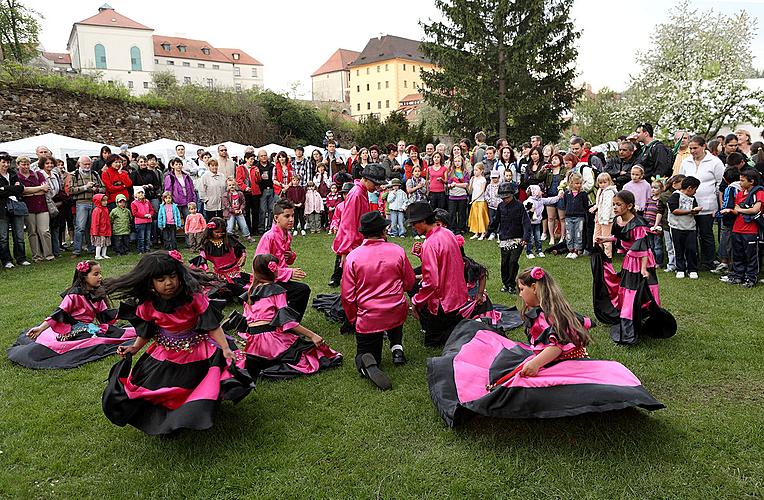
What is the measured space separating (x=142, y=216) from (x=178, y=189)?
1.12m

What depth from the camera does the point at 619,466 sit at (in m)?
3.52

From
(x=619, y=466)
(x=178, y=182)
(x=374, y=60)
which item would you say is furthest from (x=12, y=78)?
(x=374, y=60)

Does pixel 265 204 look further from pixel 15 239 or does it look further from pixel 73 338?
pixel 73 338

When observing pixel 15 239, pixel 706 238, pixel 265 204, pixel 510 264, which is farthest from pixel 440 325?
pixel 15 239

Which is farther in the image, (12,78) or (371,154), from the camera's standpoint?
(12,78)

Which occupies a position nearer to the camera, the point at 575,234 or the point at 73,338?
the point at 73,338

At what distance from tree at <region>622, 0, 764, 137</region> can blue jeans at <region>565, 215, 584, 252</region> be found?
30.1 ft

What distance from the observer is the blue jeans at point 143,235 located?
1202 cm

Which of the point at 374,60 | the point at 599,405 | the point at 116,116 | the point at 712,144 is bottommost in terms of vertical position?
the point at 599,405

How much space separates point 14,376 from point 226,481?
10.5ft

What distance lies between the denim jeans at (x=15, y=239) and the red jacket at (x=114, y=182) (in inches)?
69.1

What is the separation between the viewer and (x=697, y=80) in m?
17.5

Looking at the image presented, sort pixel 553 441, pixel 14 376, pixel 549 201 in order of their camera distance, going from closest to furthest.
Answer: pixel 553 441
pixel 14 376
pixel 549 201

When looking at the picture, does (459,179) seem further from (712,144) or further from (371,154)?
(712,144)
